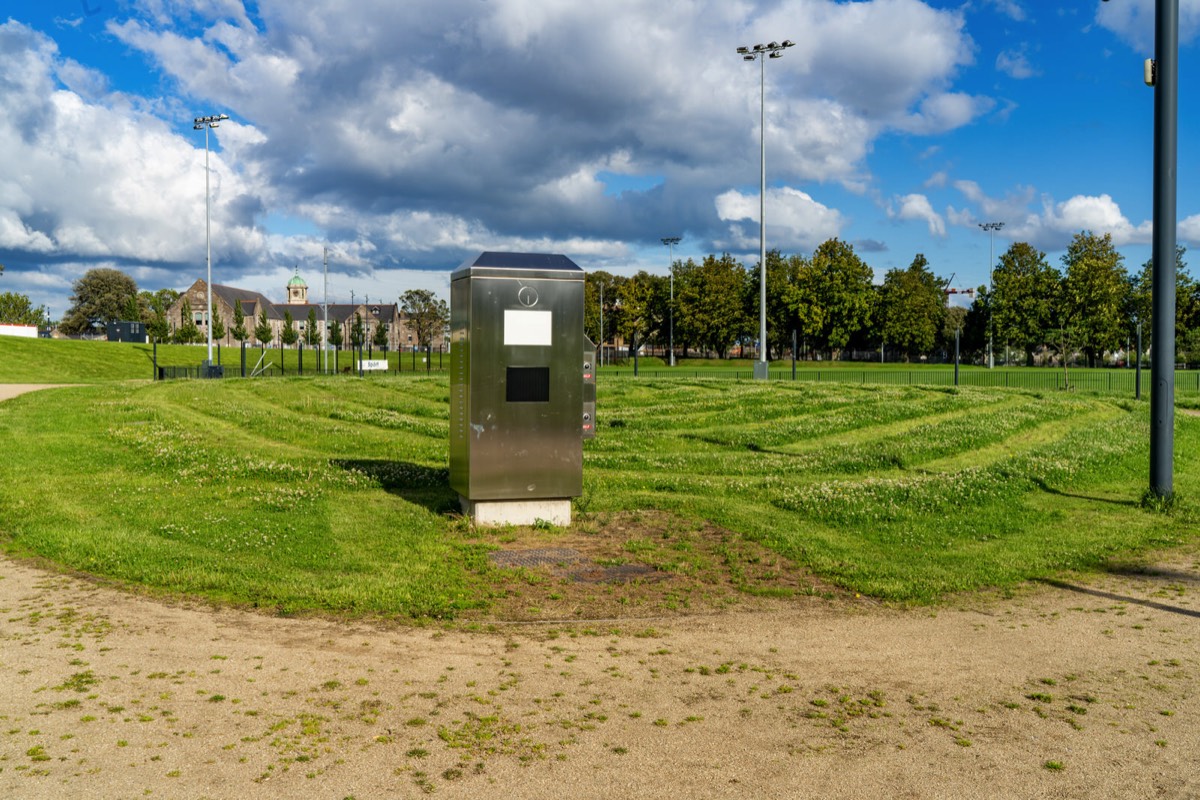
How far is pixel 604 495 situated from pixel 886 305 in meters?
93.5

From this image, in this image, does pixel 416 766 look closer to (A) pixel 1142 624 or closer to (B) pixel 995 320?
(A) pixel 1142 624

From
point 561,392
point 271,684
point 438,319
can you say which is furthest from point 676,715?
point 438,319

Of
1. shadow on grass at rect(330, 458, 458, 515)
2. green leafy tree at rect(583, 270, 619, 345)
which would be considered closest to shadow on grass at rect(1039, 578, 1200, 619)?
shadow on grass at rect(330, 458, 458, 515)

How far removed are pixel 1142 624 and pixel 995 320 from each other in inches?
3333

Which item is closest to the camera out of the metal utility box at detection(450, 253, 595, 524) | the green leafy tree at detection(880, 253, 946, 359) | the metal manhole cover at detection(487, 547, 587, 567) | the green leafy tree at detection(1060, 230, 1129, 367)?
the metal manhole cover at detection(487, 547, 587, 567)

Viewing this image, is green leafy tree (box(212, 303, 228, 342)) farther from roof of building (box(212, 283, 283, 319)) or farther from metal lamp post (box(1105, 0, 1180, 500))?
metal lamp post (box(1105, 0, 1180, 500))

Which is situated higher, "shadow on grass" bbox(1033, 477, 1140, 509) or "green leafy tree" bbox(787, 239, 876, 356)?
"green leafy tree" bbox(787, 239, 876, 356)

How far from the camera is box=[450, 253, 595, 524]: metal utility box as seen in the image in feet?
37.2

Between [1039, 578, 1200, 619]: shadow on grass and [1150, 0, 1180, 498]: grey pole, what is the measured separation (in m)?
4.83

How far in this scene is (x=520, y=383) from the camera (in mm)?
11539

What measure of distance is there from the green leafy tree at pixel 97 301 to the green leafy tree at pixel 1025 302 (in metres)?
117

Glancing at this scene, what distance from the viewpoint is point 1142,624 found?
7734mm

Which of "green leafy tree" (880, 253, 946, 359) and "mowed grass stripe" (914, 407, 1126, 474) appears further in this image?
"green leafy tree" (880, 253, 946, 359)

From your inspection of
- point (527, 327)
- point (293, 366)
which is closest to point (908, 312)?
point (293, 366)
